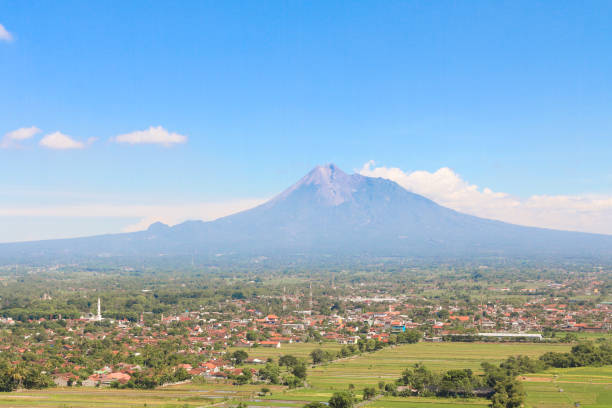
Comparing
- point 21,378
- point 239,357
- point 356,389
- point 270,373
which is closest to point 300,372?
point 270,373

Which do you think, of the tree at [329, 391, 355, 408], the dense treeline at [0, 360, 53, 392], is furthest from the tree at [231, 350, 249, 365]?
the tree at [329, 391, 355, 408]

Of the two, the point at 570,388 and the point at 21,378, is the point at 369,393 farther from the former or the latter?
the point at 21,378

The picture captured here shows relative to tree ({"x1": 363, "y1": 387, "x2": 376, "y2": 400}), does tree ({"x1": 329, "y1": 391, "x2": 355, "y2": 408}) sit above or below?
above

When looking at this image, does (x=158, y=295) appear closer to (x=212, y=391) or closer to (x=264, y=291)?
(x=264, y=291)

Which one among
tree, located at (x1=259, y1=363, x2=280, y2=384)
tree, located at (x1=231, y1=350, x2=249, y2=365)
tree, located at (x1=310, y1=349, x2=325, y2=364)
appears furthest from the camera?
tree, located at (x1=310, y1=349, x2=325, y2=364)

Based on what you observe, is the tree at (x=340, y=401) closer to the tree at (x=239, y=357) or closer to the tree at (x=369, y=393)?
the tree at (x=369, y=393)

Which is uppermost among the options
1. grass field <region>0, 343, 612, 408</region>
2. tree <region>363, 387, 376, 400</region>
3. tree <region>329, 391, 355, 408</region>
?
tree <region>329, 391, 355, 408</region>

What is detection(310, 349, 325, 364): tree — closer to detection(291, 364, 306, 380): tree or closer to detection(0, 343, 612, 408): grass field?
detection(0, 343, 612, 408): grass field

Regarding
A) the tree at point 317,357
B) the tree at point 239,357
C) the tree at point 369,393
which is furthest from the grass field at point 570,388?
the tree at point 239,357
